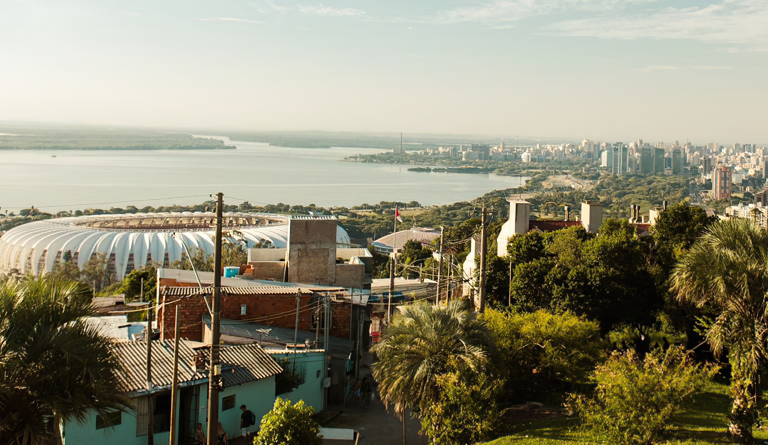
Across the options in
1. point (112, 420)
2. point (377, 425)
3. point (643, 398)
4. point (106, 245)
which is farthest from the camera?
point (106, 245)

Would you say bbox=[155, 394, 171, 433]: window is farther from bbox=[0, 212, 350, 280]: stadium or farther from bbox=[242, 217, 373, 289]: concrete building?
bbox=[0, 212, 350, 280]: stadium

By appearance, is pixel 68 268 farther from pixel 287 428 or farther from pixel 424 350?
pixel 287 428

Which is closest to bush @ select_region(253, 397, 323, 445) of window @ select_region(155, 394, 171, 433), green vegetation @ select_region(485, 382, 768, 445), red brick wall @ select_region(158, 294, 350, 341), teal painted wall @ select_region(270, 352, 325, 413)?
window @ select_region(155, 394, 171, 433)

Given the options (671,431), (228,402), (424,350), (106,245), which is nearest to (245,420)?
(228,402)

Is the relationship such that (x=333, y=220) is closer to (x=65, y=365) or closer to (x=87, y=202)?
(x=65, y=365)

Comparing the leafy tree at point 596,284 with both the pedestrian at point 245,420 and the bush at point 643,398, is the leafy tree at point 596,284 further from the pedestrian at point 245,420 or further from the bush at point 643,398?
the pedestrian at point 245,420

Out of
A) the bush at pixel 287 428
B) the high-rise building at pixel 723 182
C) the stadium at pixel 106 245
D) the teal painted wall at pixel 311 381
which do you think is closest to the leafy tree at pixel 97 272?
the stadium at pixel 106 245
